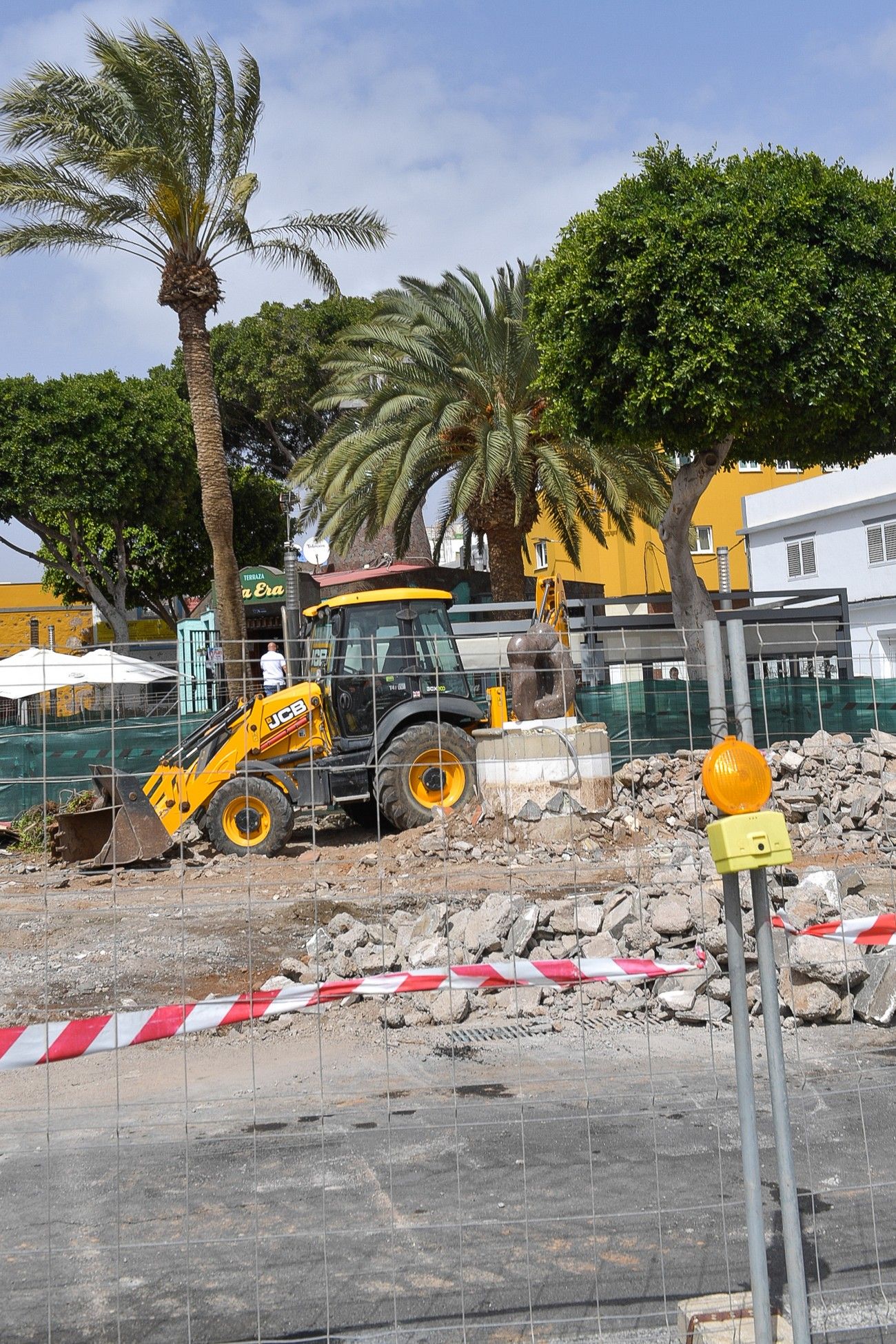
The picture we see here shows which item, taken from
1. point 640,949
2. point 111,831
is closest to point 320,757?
point 111,831

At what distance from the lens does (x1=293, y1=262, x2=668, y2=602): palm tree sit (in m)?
18.7

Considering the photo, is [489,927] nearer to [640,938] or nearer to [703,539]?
[640,938]

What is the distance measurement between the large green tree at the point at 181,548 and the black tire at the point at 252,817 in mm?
22218

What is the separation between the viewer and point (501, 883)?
387 inches

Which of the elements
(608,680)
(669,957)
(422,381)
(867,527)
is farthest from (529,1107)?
(867,527)

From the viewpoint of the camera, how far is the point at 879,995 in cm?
647

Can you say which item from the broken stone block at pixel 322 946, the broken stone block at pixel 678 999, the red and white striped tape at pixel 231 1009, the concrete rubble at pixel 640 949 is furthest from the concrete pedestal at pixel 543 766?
the red and white striped tape at pixel 231 1009

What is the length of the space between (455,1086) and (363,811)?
26.6 ft

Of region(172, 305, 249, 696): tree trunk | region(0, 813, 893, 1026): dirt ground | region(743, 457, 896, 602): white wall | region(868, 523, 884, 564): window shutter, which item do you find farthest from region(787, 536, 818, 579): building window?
region(0, 813, 893, 1026): dirt ground

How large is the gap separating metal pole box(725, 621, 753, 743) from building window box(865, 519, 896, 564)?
93.7 ft

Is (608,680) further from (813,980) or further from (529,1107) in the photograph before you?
(529,1107)

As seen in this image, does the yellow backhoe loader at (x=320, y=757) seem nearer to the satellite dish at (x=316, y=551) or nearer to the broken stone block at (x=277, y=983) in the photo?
the broken stone block at (x=277, y=983)

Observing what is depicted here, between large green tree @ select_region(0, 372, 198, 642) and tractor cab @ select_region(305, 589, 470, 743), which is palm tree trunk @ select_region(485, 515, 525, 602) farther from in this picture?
large green tree @ select_region(0, 372, 198, 642)

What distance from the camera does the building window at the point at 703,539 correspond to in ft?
129
